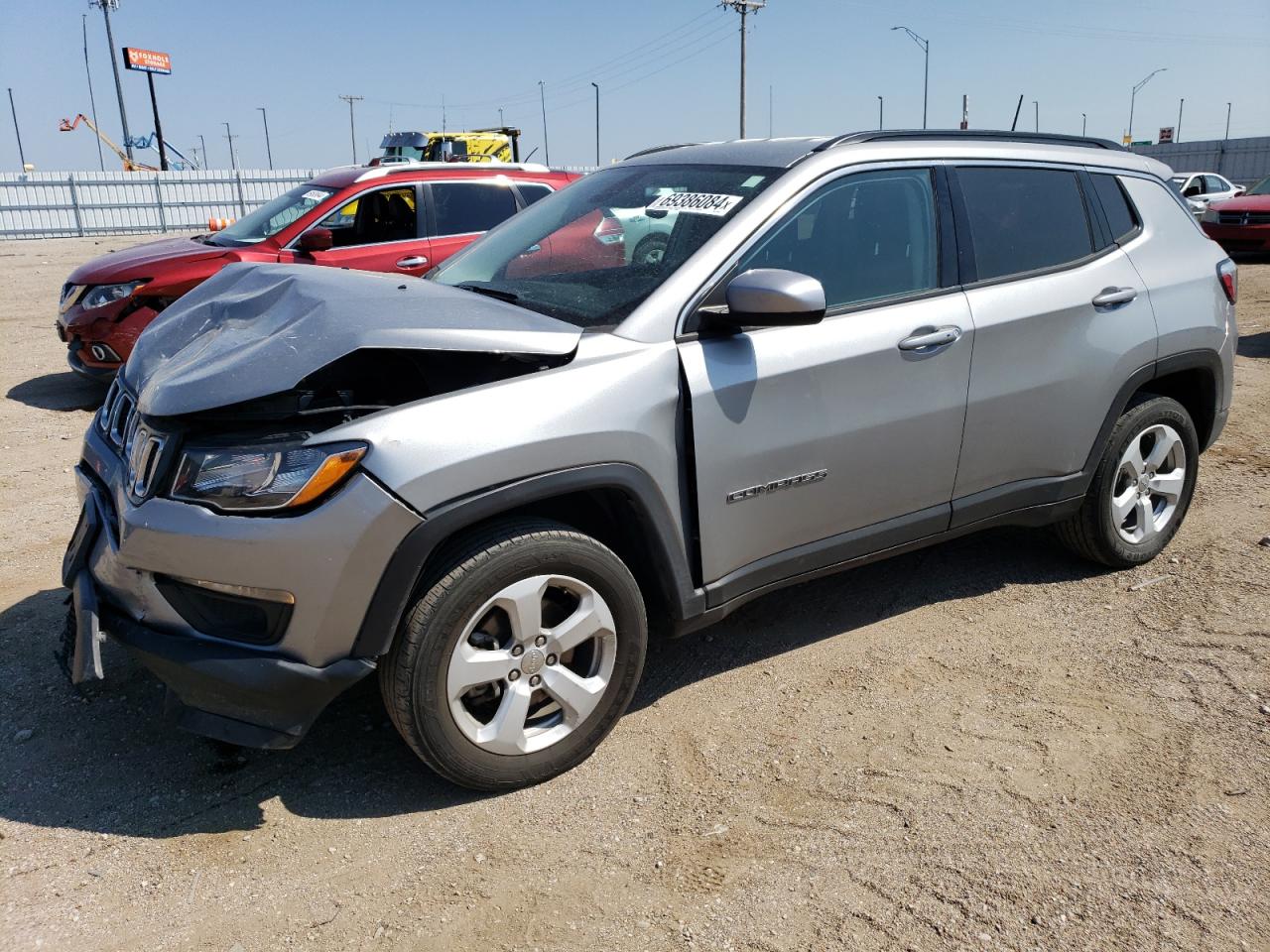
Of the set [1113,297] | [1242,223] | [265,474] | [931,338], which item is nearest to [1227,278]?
[1113,297]

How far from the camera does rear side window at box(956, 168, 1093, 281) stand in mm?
3818

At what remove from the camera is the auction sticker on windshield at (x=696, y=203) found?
11.1ft

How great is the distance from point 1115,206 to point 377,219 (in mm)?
5725

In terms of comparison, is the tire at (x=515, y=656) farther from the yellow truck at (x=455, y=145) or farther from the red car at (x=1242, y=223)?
the yellow truck at (x=455, y=145)

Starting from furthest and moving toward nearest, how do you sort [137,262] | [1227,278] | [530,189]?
[530,189] < [137,262] < [1227,278]

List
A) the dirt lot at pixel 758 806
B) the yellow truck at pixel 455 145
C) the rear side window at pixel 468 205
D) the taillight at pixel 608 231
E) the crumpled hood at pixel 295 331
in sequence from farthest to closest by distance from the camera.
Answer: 1. the yellow truck at pixel 455 145
2. the rear side window at pixel 468 205
3. the taillight at pixel 608 231
4. the crumpled hood at pixel 295 331
5. the dirt lot at pixel 758 806

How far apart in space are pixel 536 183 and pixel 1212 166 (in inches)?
1874

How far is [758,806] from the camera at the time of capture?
3.01m

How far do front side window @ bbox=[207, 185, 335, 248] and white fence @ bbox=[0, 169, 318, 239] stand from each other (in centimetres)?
2613

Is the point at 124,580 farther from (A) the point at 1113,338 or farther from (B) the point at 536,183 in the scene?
(B) the point at 536,183

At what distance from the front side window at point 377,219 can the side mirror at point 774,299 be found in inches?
227

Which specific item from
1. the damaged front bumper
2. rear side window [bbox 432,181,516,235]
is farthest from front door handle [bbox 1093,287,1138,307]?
rear side window [bbox 432,181,516,235]

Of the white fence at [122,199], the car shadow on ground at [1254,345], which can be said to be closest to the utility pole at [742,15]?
the white fence at [122,199]

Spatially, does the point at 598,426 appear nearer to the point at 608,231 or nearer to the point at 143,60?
the point at 608,231
